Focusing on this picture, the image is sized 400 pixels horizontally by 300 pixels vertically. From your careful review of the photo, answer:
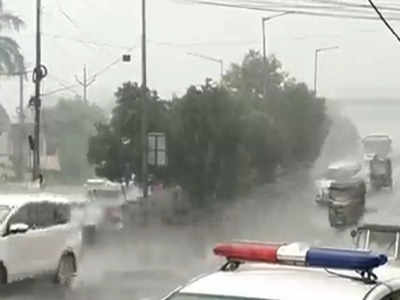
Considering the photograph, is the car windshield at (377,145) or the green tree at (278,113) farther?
the car windshield at (377,145)

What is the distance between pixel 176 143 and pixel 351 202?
9.76 metres

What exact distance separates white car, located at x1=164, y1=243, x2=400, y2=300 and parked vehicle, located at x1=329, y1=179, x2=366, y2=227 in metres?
29.4

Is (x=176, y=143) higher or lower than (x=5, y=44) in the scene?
lower

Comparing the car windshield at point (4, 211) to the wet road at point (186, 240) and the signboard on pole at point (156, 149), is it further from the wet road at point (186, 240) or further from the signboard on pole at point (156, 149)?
the signboard on pole at point (156, 149)

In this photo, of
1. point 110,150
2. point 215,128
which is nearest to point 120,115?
point 110,150

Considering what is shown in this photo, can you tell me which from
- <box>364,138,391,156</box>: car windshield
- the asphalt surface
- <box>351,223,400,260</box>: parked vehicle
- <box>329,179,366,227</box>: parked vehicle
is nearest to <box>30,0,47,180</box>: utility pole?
the asphalt surface

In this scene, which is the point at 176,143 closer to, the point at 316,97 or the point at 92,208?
the point at 92,208

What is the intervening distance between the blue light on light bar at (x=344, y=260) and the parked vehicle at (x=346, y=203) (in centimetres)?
2963

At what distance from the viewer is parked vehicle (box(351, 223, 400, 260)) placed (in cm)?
1305

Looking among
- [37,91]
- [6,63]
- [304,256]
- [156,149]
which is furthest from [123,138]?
[304,256]

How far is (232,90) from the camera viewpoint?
56406 millimetres

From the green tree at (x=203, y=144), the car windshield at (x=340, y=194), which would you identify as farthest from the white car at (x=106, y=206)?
the car windshield at (x=340, y=194)

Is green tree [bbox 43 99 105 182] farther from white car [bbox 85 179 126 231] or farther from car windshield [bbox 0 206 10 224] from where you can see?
car windshield [bbox 0 206 10 224]

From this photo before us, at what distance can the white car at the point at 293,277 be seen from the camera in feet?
17.7
